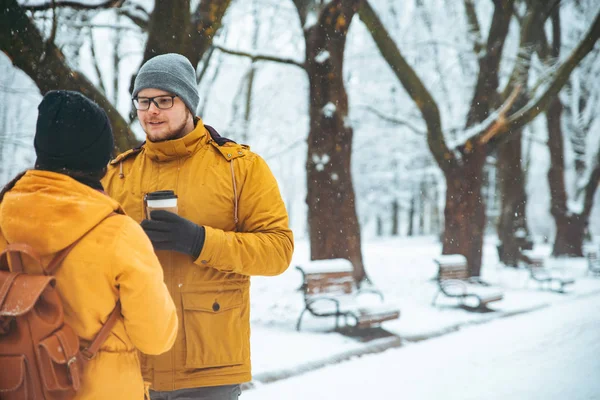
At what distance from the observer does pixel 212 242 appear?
77.7 inches

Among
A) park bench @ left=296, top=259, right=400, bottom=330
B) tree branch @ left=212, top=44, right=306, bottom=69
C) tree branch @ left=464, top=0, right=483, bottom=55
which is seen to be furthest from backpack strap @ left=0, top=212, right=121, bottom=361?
tree branch @ left=464, top=0, right=483, bottom=55

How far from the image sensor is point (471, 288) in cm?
938

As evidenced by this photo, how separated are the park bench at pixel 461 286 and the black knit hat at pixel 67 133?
831 centimetres

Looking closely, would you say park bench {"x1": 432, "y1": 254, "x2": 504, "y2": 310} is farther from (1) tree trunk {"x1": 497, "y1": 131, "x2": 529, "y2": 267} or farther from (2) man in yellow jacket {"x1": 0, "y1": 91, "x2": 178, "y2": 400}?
(2) man in yellow jacket {"x1": 0, "y1": 91, "x2": 178, "y2": 400}

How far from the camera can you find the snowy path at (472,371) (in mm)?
4777

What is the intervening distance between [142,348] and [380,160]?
103 feet

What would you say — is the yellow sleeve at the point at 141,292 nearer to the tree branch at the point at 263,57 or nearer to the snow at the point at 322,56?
the snow at the point at 322,56

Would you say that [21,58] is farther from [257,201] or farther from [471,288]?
[471,288]

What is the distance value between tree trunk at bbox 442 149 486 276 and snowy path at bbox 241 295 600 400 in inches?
159

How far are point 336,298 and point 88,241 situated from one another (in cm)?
609

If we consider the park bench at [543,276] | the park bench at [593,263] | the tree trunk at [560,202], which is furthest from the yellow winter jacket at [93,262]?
the tree trunk at [560,202]

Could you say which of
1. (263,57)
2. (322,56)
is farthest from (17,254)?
(263,57)

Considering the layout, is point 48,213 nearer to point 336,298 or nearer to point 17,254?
point 17,254

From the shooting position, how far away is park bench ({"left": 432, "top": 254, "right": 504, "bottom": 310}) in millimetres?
9023
